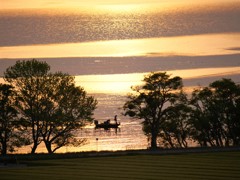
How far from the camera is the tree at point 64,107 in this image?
13238 cm

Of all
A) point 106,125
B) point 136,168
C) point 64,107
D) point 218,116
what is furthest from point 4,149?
point 106,125

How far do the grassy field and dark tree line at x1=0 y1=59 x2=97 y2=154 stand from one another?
45.2 feet

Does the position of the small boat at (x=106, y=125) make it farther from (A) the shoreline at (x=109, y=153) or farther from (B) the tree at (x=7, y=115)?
(A) the shoreline at (x=109, y=153)

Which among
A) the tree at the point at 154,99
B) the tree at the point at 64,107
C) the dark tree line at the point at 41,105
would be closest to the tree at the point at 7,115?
the dark tree line at the point at 41,105

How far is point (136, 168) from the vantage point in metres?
111

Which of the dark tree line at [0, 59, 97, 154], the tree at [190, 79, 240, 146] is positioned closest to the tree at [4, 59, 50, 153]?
the dark tree line at [0, 59, 97, 154]

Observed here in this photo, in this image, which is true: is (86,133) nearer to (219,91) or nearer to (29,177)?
(219,91)

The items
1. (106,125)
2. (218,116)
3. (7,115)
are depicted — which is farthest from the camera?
(106,125)

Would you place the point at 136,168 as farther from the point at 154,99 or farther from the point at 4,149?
the point at 154,99

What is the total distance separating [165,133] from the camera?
463 feet

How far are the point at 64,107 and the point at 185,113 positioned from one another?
15499 mm

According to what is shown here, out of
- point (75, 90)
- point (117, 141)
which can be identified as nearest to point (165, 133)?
point (75, 90)

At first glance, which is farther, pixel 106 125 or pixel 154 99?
pixel 106 125

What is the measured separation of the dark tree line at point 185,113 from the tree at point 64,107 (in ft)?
20.8
